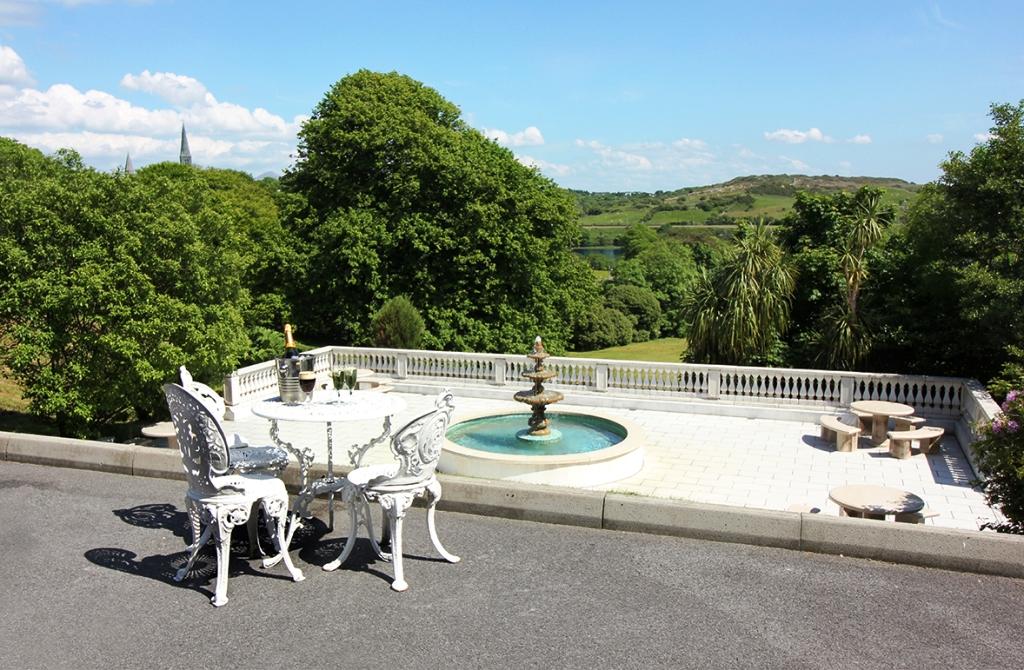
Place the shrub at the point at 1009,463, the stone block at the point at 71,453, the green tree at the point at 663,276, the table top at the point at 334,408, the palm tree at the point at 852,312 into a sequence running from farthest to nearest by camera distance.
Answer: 1. the green tree at the point at 663,276
2. the palm tree at the point at 852,312
3. the stone block at the point at 71,453
4. the shrub at the point at 1009,463
5. the table top at the point at 334,408

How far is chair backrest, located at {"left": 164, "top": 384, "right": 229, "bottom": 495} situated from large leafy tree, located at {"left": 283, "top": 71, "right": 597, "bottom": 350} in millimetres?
18352

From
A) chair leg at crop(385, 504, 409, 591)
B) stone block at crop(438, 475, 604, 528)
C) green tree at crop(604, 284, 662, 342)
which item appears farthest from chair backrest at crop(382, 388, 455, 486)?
green tree at crop(604, 284, 662, 342)

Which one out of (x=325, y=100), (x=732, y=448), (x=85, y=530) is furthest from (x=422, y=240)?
(x=85, y=530)

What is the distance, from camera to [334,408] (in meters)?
6.26

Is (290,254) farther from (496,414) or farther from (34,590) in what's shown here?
(34,590)

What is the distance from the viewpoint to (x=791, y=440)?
13172 mm

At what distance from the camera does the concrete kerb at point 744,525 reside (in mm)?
5496

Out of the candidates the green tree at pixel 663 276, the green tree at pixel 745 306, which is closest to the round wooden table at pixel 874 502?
the green tree at pixel 745 306

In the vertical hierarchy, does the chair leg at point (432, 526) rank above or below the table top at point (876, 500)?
above

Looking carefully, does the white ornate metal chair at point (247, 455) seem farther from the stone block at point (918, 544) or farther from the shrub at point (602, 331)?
the shrub at point (602, 331)

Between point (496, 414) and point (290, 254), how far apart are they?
42.1ft

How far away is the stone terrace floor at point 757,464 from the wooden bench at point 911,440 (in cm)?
11

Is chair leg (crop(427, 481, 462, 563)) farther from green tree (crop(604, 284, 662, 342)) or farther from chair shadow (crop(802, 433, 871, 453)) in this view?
green tree (crop(604, 284, 662, 342))

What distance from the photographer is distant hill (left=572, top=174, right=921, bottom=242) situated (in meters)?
116
